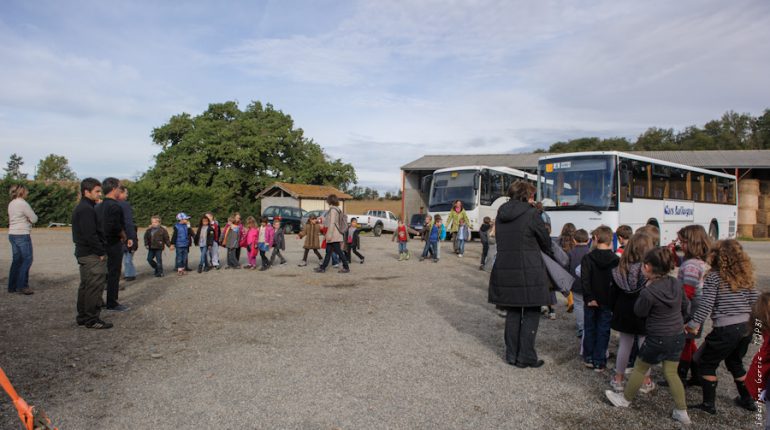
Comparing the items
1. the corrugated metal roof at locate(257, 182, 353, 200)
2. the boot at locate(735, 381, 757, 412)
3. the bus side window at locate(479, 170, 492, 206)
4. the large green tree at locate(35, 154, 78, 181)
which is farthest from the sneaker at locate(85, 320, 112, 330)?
the large green tree at locate(35, 154, 78, 181)

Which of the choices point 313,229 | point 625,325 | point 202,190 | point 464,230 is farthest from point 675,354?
point 202,190

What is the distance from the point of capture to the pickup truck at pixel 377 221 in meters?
30.9

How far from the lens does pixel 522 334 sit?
5172 millimetres

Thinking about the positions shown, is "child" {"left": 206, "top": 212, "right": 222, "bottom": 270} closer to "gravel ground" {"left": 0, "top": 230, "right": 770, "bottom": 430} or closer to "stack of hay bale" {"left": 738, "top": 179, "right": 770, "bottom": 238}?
"gravel ground" {"left": 0, "top": 230, "right": 770, "bottom": 430}

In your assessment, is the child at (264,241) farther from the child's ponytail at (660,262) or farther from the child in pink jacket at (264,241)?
the child's ponytail at (660,262)

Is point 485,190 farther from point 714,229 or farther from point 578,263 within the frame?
point 578,263

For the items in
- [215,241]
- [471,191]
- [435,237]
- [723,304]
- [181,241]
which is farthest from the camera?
[471,191]

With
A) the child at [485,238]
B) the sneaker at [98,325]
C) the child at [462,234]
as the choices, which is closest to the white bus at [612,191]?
the child at [485,238]

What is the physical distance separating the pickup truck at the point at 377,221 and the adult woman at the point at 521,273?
82.6 ft

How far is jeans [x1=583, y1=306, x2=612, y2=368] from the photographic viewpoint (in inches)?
197

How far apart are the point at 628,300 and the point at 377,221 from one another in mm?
26694

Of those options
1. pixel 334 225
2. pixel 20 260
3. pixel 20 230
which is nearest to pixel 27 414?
pixel 20 230

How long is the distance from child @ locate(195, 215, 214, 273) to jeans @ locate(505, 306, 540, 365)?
8.73 m

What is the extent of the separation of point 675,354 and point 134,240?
834 cm
